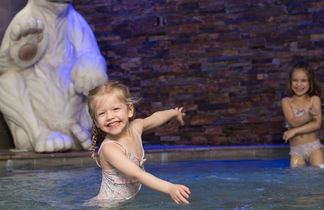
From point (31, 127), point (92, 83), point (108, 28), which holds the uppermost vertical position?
point (108, 28)

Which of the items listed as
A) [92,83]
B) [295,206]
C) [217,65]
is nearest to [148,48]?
[217,65]

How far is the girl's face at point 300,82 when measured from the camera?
5008 mm

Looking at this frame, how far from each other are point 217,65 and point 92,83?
7.13 feet

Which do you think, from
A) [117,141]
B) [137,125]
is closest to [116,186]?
[117,141]

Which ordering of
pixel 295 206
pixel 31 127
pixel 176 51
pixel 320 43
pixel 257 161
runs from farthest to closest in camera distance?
pixel 176 51
pixel 320 43
pixel 31 127
pixel 257 161
pixel 295 206

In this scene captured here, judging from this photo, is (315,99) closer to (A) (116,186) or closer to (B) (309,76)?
(B) (309,76)

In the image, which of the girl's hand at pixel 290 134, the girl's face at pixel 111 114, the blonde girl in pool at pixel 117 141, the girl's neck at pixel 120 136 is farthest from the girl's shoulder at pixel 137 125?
the girl's hand at pixel 290 134

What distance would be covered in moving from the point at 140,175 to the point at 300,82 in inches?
117

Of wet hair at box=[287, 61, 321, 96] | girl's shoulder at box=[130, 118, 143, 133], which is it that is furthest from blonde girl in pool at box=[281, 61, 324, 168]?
girl's shoulder at box=[130, 118, 143, 133]

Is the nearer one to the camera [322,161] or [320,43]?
[322,161]

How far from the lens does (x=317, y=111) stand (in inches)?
196

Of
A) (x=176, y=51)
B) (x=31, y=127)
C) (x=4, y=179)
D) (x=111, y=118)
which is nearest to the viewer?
(x=111, y=118)

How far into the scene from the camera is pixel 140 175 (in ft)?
8.34

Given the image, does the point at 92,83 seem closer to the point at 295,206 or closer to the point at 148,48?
the point at 148,48
